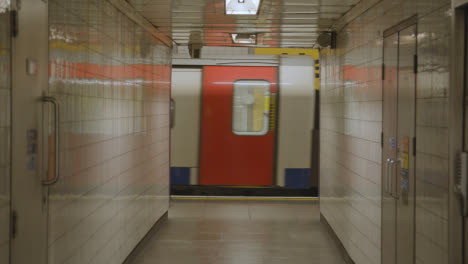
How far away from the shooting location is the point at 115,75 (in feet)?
13.9

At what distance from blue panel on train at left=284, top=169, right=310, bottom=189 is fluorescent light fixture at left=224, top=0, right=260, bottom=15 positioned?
4133 millimetres

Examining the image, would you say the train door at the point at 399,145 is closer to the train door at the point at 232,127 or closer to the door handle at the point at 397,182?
the door handle at the point at 397,182

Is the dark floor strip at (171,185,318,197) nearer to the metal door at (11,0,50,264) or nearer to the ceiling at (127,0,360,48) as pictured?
the ceiling at (127,0,360,48)

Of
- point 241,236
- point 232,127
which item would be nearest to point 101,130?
point 241,236

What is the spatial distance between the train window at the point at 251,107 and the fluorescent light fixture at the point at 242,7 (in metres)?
3.63

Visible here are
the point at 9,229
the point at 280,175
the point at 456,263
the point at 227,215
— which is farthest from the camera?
the point at 280,175

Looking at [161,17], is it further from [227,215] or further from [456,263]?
[456,263]

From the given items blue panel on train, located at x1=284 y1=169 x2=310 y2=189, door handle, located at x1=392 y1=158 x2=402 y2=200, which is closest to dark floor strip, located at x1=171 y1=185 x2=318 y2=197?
blue panel on train, located at x1=284 y1=169 x2=310 y2=189

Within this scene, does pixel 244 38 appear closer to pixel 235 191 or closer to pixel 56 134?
pixel 235 191

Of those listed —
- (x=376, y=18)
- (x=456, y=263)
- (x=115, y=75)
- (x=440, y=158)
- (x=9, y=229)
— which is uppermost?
(x=376, y=18)

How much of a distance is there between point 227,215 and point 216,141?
62.0 inches

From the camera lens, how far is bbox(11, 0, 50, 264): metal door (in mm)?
2375

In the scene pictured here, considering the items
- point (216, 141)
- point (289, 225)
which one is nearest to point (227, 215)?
point (289, 225)

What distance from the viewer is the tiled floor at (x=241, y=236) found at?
5230 millimetres
